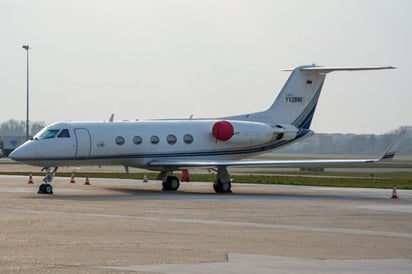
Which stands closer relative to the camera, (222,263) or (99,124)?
(222,263)

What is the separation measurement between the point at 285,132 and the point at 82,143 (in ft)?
29.7

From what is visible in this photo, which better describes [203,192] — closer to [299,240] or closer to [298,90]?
[298,90]

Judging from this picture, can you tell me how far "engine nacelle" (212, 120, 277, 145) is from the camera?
40.7 m

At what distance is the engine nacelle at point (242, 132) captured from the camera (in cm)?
4069

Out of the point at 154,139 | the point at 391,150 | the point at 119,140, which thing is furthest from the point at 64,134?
the point at 391,150

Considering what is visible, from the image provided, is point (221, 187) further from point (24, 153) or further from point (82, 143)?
point (24, 153)

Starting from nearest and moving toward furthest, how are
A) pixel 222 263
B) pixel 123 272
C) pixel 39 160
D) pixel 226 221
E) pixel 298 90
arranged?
pixel 123 272, pixel 222 263, pixel 226 221, pixel 39 160, pixel 298 90

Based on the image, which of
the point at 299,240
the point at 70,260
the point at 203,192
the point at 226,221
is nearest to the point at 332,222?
the point at 226,221

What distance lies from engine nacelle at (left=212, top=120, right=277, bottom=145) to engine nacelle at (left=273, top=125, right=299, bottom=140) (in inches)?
10.1

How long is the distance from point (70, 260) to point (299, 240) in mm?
5504

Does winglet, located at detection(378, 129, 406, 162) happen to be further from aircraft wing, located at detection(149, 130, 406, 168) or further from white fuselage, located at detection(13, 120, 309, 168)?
white fuselage, located at detection(13, 120, 309, 168)

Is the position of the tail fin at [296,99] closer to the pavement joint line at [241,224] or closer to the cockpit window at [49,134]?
the cockpit window at [49,134]

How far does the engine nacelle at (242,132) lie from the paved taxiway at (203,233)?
5396 mm

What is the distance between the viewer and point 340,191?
131 ft
